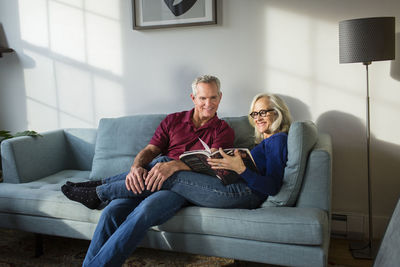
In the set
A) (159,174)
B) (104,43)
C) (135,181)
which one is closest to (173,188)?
(159,174)

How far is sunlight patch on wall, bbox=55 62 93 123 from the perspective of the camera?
3131 millimetres

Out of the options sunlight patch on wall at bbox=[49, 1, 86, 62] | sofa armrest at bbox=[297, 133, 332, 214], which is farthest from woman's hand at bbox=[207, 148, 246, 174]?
sunlight patch on wall at bbox=[49, 1, 86, 62]

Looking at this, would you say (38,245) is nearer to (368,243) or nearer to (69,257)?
(69,257)

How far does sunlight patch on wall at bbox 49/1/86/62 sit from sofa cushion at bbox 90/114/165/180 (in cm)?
79

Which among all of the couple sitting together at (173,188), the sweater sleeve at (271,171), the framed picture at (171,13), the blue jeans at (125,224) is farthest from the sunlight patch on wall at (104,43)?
the sweater sleeve at (271,171)

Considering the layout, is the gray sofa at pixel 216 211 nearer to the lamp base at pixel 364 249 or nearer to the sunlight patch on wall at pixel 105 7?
the lamp base at pixel 364 249

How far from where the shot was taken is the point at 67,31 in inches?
122

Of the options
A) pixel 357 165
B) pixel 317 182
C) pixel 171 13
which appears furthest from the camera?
pixel 171 13

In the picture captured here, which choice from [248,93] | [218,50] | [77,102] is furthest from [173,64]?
[77,102]

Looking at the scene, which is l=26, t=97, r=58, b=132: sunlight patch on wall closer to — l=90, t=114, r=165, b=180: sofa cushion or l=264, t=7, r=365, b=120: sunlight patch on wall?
l=90, t=114, r=165, b=180: sofa cushion

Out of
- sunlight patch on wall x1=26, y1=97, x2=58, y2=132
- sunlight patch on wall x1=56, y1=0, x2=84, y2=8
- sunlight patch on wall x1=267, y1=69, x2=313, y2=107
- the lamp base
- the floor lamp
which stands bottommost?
the lamp base

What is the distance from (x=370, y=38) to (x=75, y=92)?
7.58 ft

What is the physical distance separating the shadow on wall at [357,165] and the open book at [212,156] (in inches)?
36.7

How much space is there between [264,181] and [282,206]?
0.18 meters
